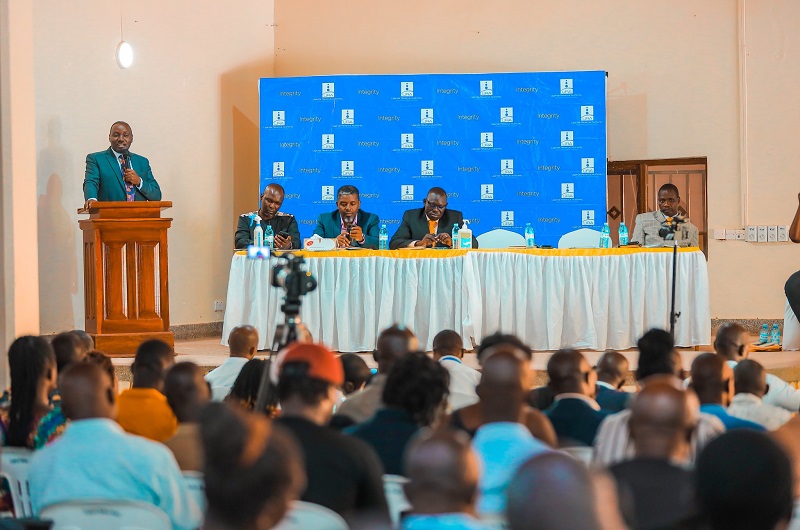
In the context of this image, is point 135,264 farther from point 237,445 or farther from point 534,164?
point 237,445

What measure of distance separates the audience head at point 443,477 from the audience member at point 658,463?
389 mm

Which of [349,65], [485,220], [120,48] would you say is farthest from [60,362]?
[349,65]

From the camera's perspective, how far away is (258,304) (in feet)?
26.3

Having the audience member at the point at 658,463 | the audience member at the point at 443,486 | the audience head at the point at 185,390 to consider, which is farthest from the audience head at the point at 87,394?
the audience member at the point at 658,463

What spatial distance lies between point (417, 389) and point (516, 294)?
5118 mm

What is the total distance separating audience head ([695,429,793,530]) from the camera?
1.79m

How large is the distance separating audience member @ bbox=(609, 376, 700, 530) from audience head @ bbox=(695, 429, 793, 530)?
0.21 meters

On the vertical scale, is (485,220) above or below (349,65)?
below

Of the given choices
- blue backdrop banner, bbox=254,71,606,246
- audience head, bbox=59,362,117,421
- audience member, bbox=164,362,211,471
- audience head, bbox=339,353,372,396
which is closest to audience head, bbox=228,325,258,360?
audience head, bbox=339,353,372,396

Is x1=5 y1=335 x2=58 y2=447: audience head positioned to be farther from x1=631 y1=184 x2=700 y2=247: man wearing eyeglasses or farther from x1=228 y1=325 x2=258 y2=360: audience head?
x1=631 y1=184 x2=700 y2=247: man wearing eyeglasses

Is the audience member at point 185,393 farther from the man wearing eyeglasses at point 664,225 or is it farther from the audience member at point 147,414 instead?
the man wearing eyeglasses at point 664,225

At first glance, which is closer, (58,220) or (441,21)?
(58,220)

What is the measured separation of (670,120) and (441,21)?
2610 mm

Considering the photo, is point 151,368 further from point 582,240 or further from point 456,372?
point 582,240
